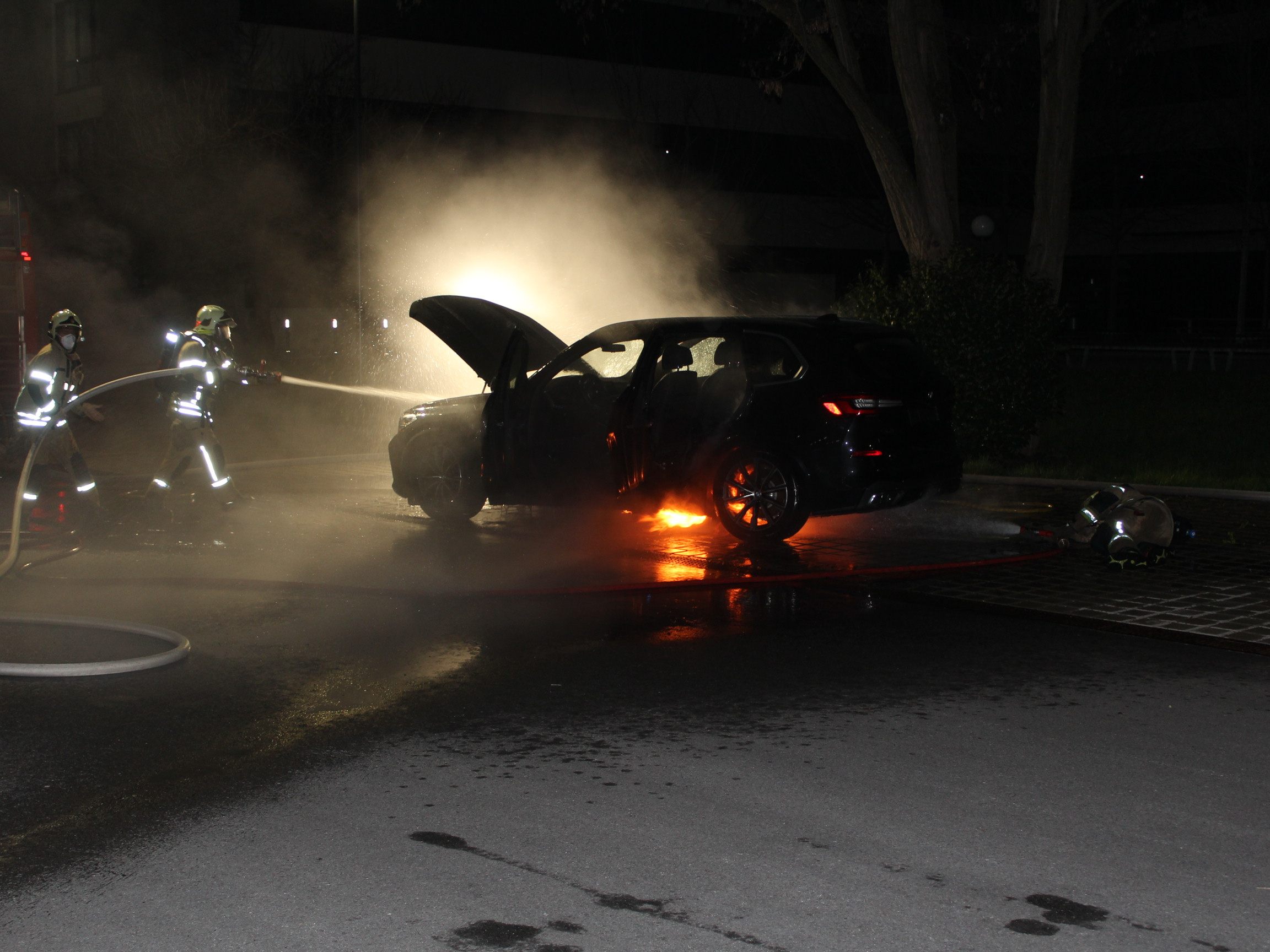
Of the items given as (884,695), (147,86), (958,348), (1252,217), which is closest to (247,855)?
(884,695)

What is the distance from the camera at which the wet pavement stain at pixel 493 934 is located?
3525mm

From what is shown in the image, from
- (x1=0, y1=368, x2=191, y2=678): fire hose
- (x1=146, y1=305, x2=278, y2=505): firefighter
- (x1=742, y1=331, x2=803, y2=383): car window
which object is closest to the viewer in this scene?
(x1=0, y1=368, x2=191, y2=678): fire hose

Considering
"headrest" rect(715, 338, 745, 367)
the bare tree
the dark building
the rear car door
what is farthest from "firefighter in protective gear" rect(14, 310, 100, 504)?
the dark building

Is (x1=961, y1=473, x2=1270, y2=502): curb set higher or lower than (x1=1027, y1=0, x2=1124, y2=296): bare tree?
lower

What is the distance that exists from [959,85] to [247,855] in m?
39.1

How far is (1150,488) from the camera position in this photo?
13.3 m

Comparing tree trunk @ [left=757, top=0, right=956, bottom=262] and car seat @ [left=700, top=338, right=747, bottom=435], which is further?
tree trunk @ [left=757, top=0, right=956, bottom=262]

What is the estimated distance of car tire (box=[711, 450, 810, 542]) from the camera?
31.5 feet

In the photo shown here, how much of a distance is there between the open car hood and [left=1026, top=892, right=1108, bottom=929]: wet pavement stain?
7.87 m

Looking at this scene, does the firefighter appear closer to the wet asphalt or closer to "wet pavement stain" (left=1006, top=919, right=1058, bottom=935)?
the wet asphalt

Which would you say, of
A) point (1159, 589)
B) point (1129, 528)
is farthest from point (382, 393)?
point (1159, 589)

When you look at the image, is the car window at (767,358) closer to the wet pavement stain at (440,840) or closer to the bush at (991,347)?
the bush at (991,347)

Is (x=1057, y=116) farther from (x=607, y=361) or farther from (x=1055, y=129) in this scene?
(x=607, y=361)

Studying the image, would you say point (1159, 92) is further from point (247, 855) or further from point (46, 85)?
point (247, 855)
